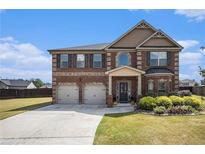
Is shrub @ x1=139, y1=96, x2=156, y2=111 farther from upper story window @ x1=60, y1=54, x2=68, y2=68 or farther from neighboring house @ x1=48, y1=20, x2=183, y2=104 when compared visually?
upper story window @ x1=60, y1=54, x2=68, y2=68

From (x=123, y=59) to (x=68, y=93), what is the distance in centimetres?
644

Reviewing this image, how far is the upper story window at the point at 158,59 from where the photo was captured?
26859 mm

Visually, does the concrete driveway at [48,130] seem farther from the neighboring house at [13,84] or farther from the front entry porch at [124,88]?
the neighboring house at [13,84]

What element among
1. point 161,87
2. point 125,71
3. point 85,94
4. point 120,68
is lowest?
point 85,94

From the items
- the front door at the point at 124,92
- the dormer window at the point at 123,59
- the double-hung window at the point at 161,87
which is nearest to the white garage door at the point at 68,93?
the front door at the point at 124,92

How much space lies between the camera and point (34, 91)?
157ft

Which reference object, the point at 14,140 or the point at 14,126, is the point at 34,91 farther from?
the point at 14,140

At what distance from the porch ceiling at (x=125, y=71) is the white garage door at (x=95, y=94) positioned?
341 centimetres

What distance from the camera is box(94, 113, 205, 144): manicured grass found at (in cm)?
1213

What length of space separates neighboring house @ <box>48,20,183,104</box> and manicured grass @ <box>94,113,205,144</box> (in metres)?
8.62

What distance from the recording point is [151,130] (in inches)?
542

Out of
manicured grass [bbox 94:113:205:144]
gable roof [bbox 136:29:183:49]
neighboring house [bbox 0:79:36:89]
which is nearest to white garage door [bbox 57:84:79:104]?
gable roof [bbox 136:29:183:49]

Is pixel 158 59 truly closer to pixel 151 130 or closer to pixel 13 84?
pixel 151 130

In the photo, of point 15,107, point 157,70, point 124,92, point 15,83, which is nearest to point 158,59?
point 157,70
